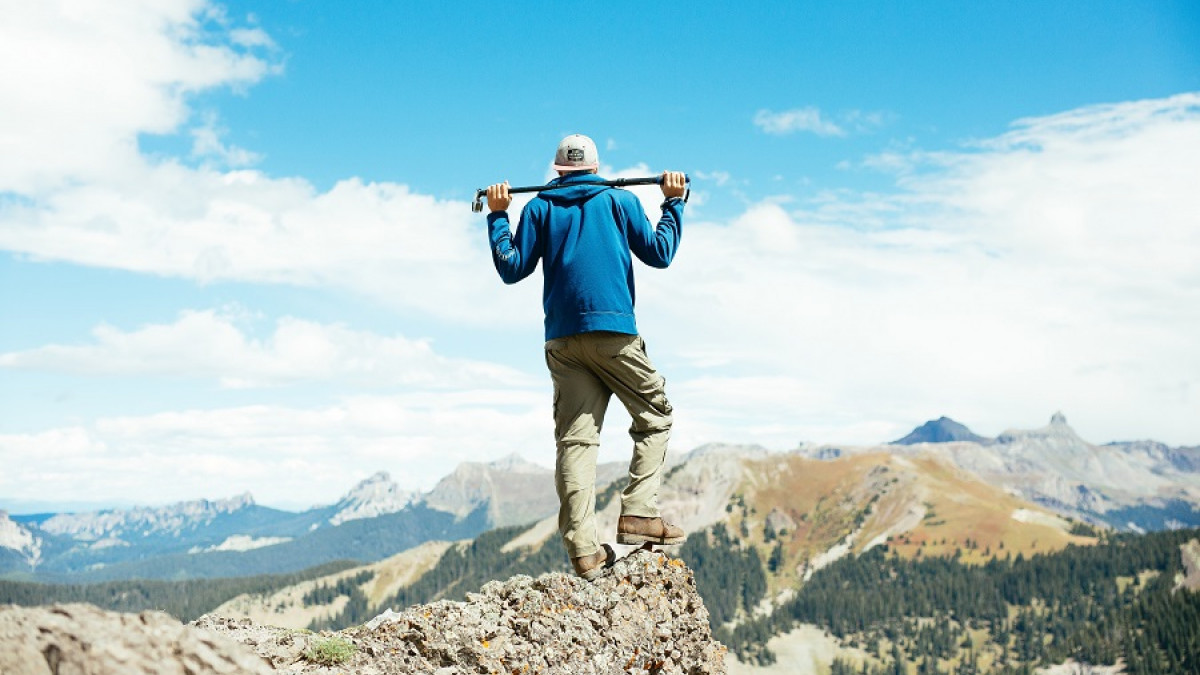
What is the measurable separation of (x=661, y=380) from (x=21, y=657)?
6.24m

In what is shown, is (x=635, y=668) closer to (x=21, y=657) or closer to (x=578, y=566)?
(x=578, y=566)

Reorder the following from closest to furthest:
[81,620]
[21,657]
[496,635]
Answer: [21,657] < [81,620] < [496,635]

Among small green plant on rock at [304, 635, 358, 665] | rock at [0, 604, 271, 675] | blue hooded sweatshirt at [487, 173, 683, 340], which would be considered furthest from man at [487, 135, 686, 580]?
rock at [0, 604, 271, 675]

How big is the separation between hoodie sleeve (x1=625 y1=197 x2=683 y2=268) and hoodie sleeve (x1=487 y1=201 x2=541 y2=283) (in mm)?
960

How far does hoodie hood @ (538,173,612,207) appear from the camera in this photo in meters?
9.23

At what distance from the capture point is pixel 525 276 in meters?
9.34

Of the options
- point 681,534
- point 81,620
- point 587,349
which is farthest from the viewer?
point 681,534

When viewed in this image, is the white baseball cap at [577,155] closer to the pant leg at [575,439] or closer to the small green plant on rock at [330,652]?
the pant leg at [575,439]

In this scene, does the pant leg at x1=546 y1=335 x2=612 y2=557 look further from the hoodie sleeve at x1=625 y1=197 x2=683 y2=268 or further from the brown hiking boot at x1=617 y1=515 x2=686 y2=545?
the hoodie sleeve at x1=625 y1=197 x2=683 y2=268

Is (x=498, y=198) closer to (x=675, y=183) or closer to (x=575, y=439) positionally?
(x=675, y=183)

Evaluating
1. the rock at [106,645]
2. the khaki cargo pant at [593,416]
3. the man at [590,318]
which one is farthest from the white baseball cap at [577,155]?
the rock at [106,645]

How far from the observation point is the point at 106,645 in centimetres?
432

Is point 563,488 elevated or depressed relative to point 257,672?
elevated

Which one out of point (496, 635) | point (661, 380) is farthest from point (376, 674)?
point (661, 380)
